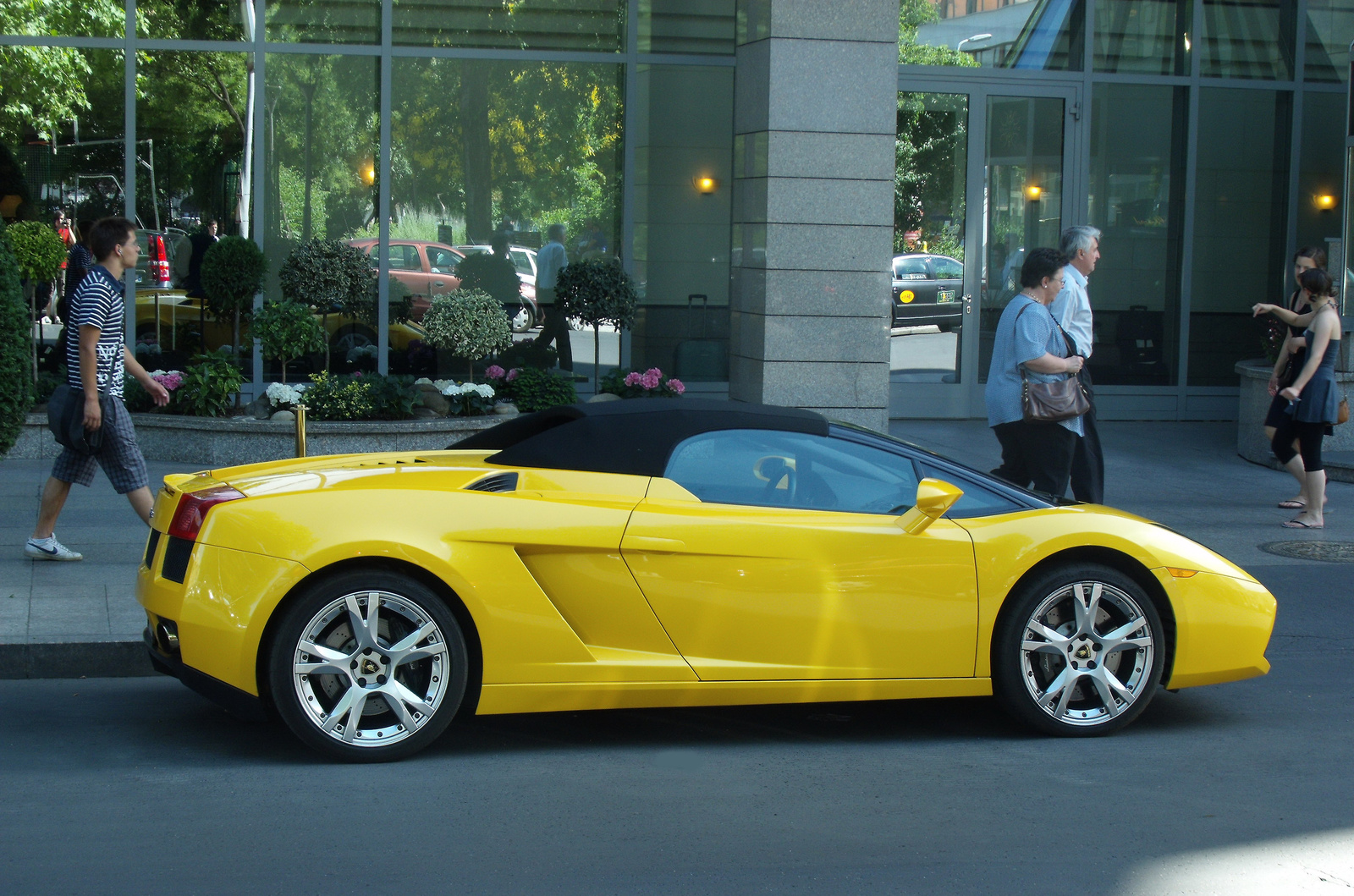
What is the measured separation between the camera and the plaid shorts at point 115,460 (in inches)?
273

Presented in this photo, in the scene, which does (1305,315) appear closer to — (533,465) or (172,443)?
(533,465)

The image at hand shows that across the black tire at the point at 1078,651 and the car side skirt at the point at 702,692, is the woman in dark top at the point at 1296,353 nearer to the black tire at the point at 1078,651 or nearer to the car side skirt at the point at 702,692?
the black tire at the point at 1078,651

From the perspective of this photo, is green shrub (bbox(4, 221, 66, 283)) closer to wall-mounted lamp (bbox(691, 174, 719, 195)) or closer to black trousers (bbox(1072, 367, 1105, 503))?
wall-mounted lamp (bbox(691, 174, 719, 195))

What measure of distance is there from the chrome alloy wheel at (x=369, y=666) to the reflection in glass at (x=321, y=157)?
829 cm

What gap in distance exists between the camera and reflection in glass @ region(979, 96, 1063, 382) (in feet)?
46.2

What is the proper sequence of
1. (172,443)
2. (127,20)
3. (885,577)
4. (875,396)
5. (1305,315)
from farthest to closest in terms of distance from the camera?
1. (127,20)
2. (875,396)
3. (172,443)
4. (1305,315)
5. (885,577)

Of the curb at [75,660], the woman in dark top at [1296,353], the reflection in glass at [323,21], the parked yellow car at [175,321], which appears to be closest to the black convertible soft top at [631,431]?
the curb at [75,660]

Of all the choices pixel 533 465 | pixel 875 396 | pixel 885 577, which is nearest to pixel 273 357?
pixel 875 396

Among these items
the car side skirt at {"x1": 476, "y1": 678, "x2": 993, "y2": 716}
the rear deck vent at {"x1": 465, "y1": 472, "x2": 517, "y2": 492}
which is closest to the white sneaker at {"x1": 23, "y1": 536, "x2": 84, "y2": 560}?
the rear deck vent at {"x1": 465, "y1": 472, "x2": 517, "y2": 492}

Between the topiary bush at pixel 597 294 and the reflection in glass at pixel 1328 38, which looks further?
the reflection in glass at pixel 1328 38

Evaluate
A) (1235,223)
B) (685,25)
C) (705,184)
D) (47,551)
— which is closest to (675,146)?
(705,184)

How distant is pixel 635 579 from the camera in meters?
4.70

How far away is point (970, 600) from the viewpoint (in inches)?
194

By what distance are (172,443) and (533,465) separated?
21.6ft
